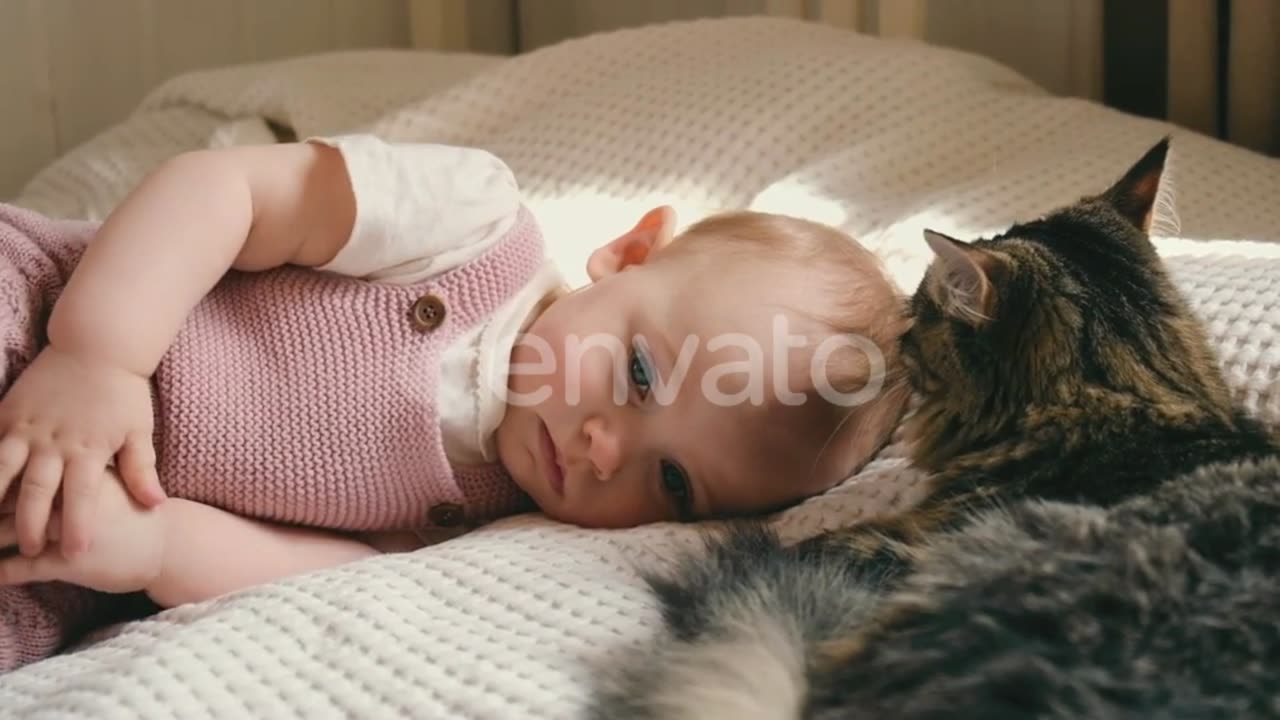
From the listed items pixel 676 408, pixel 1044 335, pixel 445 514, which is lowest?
pixel 445 514

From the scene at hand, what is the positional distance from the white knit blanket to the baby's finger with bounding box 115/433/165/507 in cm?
8

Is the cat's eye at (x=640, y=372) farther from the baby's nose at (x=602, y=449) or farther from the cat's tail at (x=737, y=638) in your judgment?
the cat's tail at (x=737, y=638)

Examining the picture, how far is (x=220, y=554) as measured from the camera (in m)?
0.95

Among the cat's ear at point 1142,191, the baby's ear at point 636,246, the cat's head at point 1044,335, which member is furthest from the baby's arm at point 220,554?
the cat's ear at point 1142,191

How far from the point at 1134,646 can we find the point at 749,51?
120cm

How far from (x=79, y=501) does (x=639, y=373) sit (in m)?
0.42

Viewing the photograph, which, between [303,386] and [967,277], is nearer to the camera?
[967,277]

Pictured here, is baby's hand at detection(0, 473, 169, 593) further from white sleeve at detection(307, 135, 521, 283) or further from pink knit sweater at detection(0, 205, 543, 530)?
white sleeve at detection(307, 135, 521, 283)

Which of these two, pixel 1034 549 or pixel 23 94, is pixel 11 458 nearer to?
pixel 1034 549

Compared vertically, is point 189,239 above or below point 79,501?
above

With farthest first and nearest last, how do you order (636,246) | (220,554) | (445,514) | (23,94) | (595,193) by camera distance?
1. (23,94)
2. (595,193)
3. (636,246)
4. (445,514)
5. (220,554)

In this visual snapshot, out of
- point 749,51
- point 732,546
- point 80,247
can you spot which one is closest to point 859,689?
point 732,546

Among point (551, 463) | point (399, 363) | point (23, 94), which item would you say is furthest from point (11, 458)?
point (23, 94)

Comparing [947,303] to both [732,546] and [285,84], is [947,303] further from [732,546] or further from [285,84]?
[285,84]
